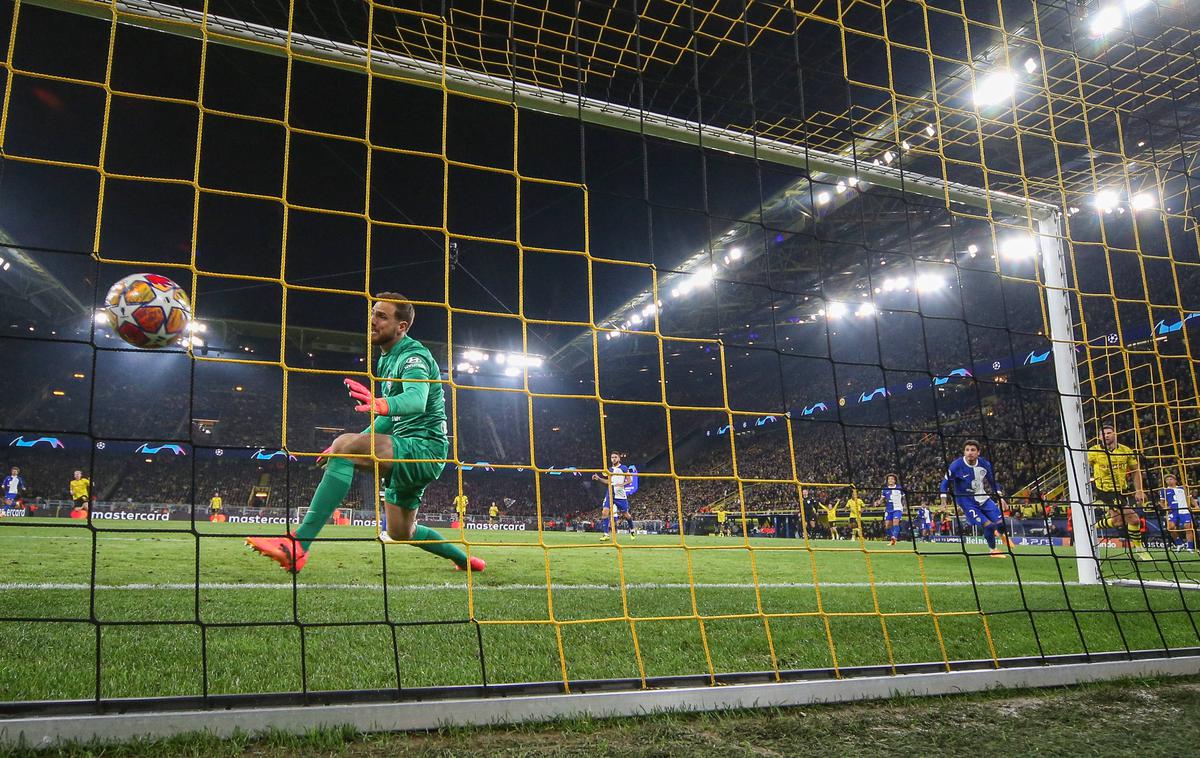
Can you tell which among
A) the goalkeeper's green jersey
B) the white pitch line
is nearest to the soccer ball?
the white pitch line

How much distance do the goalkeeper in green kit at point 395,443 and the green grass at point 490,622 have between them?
0.44 m

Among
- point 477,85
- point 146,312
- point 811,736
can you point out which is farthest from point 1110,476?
point 146,312

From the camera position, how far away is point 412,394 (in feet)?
12.5

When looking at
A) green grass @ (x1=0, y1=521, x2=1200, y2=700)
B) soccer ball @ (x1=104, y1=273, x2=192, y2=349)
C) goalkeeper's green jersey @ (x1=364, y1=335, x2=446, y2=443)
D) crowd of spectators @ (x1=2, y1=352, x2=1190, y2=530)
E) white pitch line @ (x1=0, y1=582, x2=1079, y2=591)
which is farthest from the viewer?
crowd of spectators @ (x1=2, y1=352, x2=1190, y2=530)

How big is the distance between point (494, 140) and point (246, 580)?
10.3 meters

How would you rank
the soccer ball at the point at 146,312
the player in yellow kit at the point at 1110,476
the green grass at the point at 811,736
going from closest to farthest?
the green grass at the point at 811,736, the soccer ball at the point at 146,312, the player in yellow kit at the point at 1110,476

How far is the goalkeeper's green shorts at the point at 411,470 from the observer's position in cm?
423

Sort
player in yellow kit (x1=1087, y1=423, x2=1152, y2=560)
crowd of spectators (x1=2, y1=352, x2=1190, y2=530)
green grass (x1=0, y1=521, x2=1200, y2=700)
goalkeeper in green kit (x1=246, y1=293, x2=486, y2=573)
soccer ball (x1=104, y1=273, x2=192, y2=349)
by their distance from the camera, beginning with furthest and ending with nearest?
1. crowd of spectators (x1=2, y1=352, x2=1190, y2=530)
2. player in yellow kit (x1=1087, y1=423, x2=1152, y2=560)
3. soccer ball (x1=104, y1=273, x2=192, y2=349)
4. goalkeeper in green kit (x1=246, y1=293, x2=486, y2=573)
5. green grass (x1=0, y1=521, x2=1200, y2=700)

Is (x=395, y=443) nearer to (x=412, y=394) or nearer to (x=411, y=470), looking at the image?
(x=411, y=470)

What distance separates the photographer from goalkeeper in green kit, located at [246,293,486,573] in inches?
157

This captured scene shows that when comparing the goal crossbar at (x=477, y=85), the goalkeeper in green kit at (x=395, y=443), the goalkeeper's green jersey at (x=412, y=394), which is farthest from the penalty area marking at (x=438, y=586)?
the goal crossbar at (x=477, y=85)

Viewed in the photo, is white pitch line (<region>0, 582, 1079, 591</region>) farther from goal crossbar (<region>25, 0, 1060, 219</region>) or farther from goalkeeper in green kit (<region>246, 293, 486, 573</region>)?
goal crossbar (<region>25, 0, 1060, 219</region>)

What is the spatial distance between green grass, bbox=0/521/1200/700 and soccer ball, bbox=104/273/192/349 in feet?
5.77

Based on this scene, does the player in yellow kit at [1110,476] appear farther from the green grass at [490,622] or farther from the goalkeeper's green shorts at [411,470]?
the goalkeeper's green shorts at [411,470]
